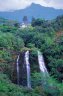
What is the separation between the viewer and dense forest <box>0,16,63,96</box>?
16.0 metres

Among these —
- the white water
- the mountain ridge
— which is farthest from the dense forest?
the mountain ridge

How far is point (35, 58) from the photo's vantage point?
71.8 ft

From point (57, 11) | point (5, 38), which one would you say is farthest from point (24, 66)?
point (57, 11)

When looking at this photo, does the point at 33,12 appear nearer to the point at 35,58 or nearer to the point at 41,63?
the point at 35,58

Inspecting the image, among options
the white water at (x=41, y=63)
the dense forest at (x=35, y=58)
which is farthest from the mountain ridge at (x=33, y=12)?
the white water at (x=41, y=63)

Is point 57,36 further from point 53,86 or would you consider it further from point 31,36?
point 53,86

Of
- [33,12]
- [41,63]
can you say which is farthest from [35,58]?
[33,12]

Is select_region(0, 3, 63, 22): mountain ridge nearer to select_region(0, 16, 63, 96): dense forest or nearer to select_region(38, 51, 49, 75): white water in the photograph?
select_region(0, 16, 63, 96): dense forest

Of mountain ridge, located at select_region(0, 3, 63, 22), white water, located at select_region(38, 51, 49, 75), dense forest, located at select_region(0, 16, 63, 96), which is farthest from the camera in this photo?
mountain ridge, located at select_region(0, 3, 63, 22)

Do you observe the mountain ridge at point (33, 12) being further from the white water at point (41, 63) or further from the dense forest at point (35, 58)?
the white water at point (41, 63)

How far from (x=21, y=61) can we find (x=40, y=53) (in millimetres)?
1695

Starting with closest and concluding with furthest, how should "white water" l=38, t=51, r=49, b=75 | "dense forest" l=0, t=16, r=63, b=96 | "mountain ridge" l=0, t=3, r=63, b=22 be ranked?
"dense forest" l=0, t=16, r=63, b=96 → "white water" l=38, t=51, r=49, b=75 → "mountain ridge" l=0, t=3, r=63, b=22

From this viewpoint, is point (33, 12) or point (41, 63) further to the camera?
point (33, 12)

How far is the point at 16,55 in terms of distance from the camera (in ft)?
72.4
